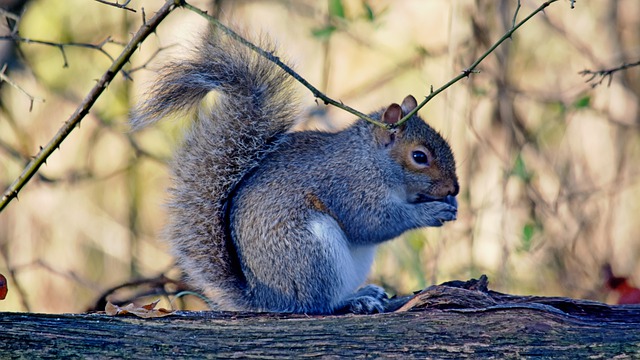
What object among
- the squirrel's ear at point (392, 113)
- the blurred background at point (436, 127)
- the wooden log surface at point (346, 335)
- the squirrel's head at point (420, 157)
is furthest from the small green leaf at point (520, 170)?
the wooden log surface at point (346, 335)

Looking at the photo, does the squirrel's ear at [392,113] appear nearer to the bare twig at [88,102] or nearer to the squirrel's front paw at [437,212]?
the squirrel's front paw at [437,212]

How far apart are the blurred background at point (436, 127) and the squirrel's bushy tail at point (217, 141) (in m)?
1.13

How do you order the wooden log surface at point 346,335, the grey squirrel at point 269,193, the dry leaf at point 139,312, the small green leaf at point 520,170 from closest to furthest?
the wooden log surface at point 346,335
the dry leaf at point 139,312
the grey squirrel at point 269,193
the small green leaf at point 520,170

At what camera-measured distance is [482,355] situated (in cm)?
161

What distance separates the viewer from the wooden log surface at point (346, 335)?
1590mm

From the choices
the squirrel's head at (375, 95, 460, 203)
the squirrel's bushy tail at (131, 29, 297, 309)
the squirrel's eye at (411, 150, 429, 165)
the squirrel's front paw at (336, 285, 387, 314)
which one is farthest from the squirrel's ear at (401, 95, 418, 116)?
the squirrel's front paw at (336, 285, 387, 314)

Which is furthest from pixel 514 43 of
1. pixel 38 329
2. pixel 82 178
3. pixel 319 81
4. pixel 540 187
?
pixel 38 329

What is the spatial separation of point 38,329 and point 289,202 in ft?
2.40

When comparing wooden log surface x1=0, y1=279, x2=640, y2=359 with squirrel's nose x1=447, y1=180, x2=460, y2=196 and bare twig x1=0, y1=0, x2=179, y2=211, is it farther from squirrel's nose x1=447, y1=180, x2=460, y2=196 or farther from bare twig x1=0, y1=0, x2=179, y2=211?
squirrel's nose x1=447, y1=180, x2=460, y2=196

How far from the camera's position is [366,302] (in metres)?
2.10

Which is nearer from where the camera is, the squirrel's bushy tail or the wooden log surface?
the wooden log surface

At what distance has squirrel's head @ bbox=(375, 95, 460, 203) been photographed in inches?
89.2

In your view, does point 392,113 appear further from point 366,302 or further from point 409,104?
point 366,302

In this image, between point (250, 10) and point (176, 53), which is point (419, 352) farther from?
point (250, 10)
